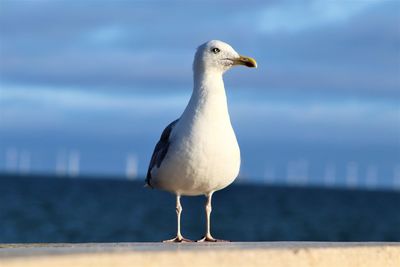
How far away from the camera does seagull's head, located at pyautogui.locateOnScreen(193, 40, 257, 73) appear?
8492mm

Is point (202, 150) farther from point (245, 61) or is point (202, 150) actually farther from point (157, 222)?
point (157, 222)

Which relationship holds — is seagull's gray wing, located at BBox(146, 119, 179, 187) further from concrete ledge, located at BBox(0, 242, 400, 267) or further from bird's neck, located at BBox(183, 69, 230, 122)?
concrete ledge, located at BBox(0, 242, 400, 267)

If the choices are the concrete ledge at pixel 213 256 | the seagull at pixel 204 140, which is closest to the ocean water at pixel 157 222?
the seagull at pixel 204 140

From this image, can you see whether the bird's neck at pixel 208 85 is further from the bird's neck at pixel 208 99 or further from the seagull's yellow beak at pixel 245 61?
the seagull's yellow beak at pixel 245 61

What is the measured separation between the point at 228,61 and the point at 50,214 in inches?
2293

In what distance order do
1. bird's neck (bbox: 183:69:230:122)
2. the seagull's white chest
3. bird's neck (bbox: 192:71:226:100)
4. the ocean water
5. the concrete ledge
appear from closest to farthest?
1. the concrete ledge
2. the seagull's white chest
3. bird's neck (bbox: 183:69:230:122)
4. bird's neck (bbox: 192:71:226:100)
5. the ocean water

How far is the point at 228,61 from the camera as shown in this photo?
8.52 m

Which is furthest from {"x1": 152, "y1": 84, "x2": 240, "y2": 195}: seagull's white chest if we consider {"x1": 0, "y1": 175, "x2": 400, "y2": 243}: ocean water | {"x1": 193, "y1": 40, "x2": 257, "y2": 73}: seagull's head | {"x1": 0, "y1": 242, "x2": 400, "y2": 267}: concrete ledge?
{"x1": 0, "y1": 175, "x2": 400, "y2": 243}: ocean water

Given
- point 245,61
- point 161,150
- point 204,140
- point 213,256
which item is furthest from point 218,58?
point 213,256

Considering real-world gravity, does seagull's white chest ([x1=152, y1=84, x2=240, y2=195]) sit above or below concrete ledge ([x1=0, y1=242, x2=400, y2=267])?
above

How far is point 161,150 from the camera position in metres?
8.59

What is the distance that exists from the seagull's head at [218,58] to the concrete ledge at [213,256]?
223cm

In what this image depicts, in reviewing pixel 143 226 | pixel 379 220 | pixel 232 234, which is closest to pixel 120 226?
pixel 143 226

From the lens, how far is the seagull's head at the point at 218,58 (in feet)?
27.9
